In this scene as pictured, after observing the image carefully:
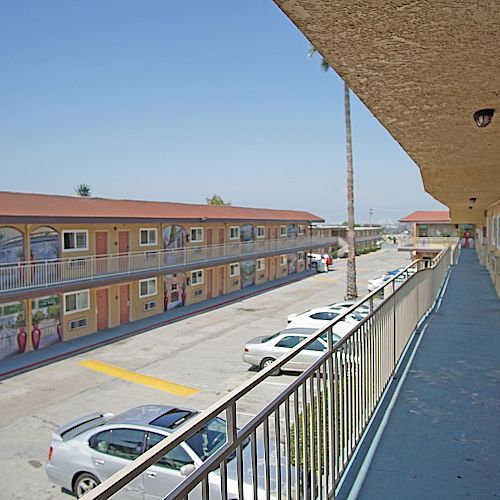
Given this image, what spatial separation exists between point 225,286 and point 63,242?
16.5 metres

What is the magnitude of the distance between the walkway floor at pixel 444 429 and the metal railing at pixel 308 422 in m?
0.30

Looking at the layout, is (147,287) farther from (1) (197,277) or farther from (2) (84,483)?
(2) (84,483)

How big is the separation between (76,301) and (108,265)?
7.80 feet

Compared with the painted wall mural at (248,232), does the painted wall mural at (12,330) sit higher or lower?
lower

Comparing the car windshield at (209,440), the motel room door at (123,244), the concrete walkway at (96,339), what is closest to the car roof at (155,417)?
the car windshield at (209,440)

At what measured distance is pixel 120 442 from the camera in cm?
848

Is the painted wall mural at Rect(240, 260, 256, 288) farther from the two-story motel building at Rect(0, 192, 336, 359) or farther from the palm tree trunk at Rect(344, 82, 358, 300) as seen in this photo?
the palm tree trunk at Rect(344, 82, 358, 300)

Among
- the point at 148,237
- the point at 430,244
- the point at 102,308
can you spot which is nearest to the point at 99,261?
the point at 102,308

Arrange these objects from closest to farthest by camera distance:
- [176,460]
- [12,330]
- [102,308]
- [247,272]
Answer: [176,460]
[12,330]
[102,308]
[247,272]

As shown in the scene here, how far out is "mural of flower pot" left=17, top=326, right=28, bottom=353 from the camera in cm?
2053

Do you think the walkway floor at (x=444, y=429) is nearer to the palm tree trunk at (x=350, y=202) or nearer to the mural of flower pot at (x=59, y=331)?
the mural of flower pot at (x=59, y=331)

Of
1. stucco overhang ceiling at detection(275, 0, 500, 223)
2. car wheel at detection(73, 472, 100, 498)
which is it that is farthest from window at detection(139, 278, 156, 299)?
stucco overhang ceiling at detection(275, 0, 500, 223)

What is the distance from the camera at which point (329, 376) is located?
10.9 ft

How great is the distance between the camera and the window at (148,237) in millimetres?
28391
